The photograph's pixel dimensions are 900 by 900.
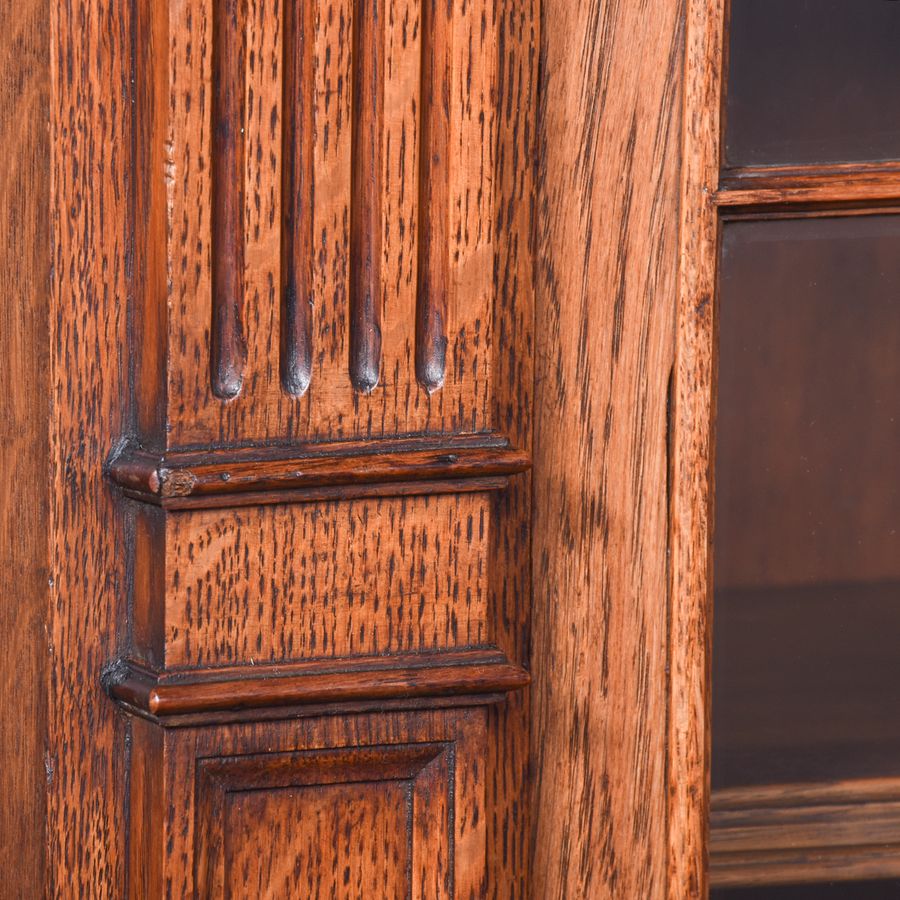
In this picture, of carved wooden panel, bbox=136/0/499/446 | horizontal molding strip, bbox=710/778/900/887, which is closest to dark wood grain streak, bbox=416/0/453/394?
carved wooden panel, bbox=136/0/499/446

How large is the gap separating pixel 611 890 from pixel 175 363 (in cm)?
36

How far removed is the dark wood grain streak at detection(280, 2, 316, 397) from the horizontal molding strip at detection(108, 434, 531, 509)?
37mm

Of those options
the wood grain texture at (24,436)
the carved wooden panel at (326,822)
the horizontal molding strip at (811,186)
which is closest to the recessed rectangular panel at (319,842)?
the carved wooden panel at (326,822)

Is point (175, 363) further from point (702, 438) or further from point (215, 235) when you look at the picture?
point (702, 438)

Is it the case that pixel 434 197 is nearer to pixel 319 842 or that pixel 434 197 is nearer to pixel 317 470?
pixel 317 470

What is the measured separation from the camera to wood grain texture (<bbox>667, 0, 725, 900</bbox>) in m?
0.64

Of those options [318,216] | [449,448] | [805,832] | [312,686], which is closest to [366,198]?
[318,216]

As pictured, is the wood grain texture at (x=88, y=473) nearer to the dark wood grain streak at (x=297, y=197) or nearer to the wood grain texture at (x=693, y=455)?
the dark wood grain streak at (x=297, y=197)

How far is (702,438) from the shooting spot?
0.65 m

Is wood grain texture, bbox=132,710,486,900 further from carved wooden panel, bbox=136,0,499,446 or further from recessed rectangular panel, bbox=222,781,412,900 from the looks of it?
carved wooden panel, bbox=136,0,499,446

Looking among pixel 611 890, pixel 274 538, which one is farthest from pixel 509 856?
pixel 274 538

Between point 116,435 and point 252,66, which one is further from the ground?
point 252,66

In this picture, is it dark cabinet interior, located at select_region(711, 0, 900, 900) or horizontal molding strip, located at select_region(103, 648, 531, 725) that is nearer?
horizontal molding strip, located at select_region(103, 648, 531, 725)

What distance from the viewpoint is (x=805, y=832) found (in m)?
0.69
